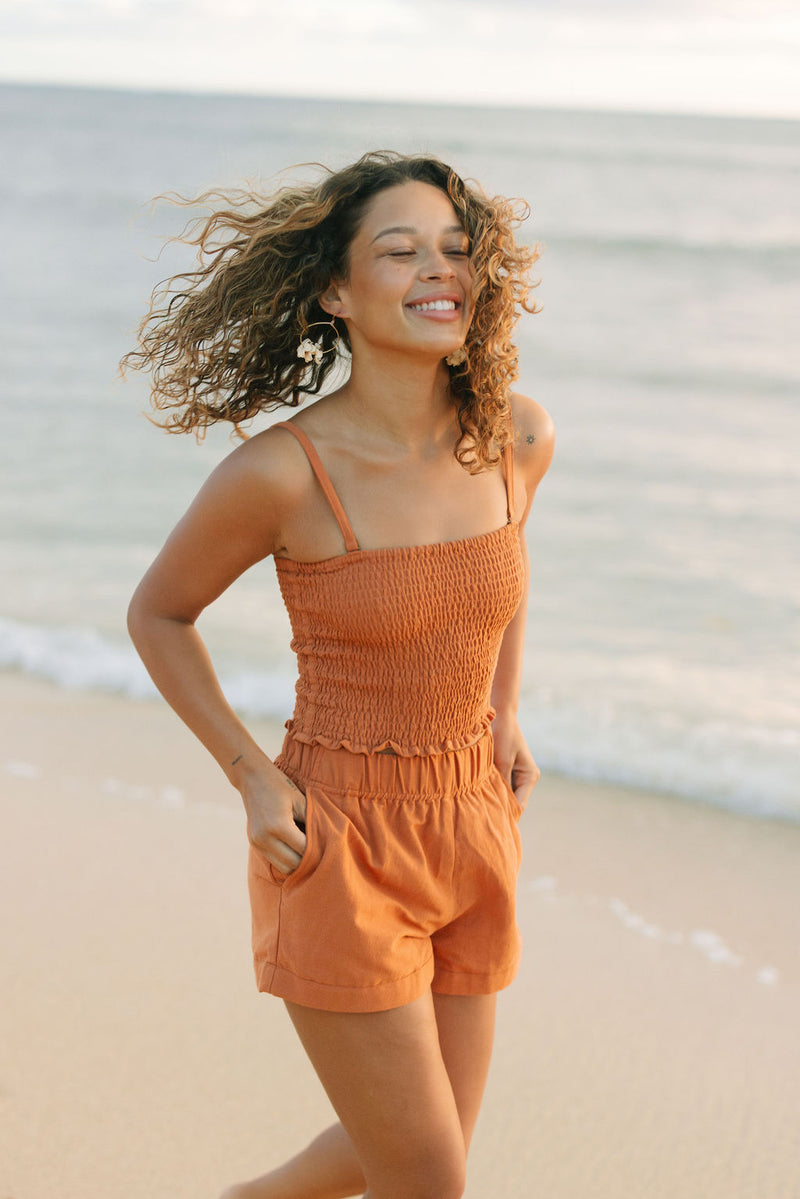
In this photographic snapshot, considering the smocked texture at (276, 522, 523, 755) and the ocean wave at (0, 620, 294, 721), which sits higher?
the smocked texture at (276, 522, 523, 755)

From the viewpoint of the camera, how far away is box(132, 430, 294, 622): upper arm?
208cm

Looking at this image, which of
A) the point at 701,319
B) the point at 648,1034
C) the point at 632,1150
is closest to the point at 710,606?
the point at 648,1034

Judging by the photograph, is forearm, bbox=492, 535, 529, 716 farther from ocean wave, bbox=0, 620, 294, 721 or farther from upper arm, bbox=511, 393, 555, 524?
ocean wave, bbox=0, 620, 294, 721

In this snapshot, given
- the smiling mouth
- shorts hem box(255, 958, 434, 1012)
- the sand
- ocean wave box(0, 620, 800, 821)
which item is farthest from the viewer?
ocean wave box(0, 620, 800, 821)

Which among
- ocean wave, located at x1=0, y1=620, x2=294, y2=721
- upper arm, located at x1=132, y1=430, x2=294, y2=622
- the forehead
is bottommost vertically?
ocean wave, located at x1=0, y1=620, x2=294, y2=721

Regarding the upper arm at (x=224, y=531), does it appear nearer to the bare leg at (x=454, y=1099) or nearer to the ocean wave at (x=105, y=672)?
the bare leg at (x=454, y=1099)

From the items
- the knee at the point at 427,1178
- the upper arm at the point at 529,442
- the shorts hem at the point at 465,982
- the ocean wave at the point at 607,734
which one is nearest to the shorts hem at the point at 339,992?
the shorts hem at the point at 465,982

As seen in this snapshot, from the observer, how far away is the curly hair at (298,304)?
2250 mm

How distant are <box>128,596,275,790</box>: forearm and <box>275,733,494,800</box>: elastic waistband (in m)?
0.07

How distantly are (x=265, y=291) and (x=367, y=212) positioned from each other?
25 centimetres

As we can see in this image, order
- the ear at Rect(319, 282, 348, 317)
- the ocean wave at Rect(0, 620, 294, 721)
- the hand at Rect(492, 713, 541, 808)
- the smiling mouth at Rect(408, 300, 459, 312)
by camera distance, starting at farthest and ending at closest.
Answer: the ocean wave at Rect(0, 620, 294, 721)
the hand at Rect(492, 713, 541, 808)
the ear at Rect(319, 282, 348, 317)
the smiling mouth at Rect(408, 300, 459, 312)

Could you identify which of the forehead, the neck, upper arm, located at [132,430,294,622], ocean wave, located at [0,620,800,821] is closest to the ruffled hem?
Result: upper arm, located at [132,430,294,622]

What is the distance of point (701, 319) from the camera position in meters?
15.7

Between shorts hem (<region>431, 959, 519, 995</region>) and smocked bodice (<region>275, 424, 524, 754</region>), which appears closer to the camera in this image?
smocked bodice (<region>275, 424, 524, 754</region>)
